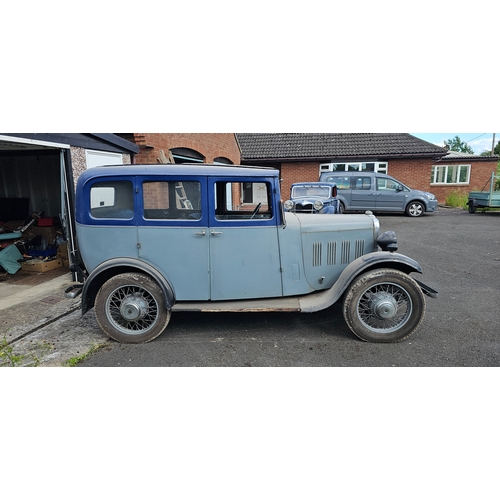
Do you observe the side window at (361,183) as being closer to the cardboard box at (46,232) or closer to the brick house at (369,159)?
the brick house at (369,159)

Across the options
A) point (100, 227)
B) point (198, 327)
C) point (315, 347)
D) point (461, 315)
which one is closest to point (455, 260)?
point (461, 315)

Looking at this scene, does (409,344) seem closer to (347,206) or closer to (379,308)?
(379,308)

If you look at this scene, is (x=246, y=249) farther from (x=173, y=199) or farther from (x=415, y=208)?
(x=415, y=208)

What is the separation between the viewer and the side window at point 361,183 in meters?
14.0

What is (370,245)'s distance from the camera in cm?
420

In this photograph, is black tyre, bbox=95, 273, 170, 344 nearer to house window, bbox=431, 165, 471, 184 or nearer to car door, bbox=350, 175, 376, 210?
car door, bbox=350, 175, 376, 210

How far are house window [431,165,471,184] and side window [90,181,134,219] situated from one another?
20.4 metres

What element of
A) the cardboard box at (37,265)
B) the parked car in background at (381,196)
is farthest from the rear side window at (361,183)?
the cardboard box at (37,265)

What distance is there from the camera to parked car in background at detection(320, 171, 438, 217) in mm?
13859

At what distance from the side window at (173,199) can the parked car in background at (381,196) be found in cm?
1106

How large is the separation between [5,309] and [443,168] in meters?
21.8

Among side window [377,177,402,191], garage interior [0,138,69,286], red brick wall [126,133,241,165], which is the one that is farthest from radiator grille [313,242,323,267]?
side window [377,177,402,191]

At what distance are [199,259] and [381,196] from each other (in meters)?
12.1

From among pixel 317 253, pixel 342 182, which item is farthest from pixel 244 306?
pixel 342 182
